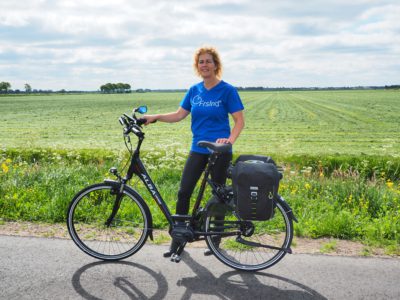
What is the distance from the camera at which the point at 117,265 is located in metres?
4.09

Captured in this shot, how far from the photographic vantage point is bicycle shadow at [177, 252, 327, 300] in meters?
3.41

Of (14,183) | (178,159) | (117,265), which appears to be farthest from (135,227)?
(178,159)

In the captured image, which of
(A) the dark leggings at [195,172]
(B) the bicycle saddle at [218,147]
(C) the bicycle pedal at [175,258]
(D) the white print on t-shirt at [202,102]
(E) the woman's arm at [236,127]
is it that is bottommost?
(C) the bicycle pedal at [175,258]

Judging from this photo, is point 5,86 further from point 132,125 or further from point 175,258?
point 175,258

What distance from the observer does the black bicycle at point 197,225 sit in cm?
393

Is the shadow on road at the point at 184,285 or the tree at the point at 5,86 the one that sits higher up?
the tree at the point at 5,86

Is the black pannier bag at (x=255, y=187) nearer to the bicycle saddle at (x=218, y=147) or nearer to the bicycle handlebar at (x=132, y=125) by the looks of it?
the bicycle saddle at (x=218, y=147)

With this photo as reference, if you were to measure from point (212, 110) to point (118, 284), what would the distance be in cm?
194

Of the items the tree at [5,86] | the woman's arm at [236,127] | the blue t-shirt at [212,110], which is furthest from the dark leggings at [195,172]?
the tree at [5,86]


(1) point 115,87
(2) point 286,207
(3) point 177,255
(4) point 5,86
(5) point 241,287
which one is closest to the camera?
(5) point 241,287

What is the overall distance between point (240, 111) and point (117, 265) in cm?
207

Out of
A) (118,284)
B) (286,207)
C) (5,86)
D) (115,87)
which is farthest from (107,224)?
(115,87)

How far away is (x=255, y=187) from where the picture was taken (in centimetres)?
364

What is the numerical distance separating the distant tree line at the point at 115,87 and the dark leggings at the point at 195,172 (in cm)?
18579
